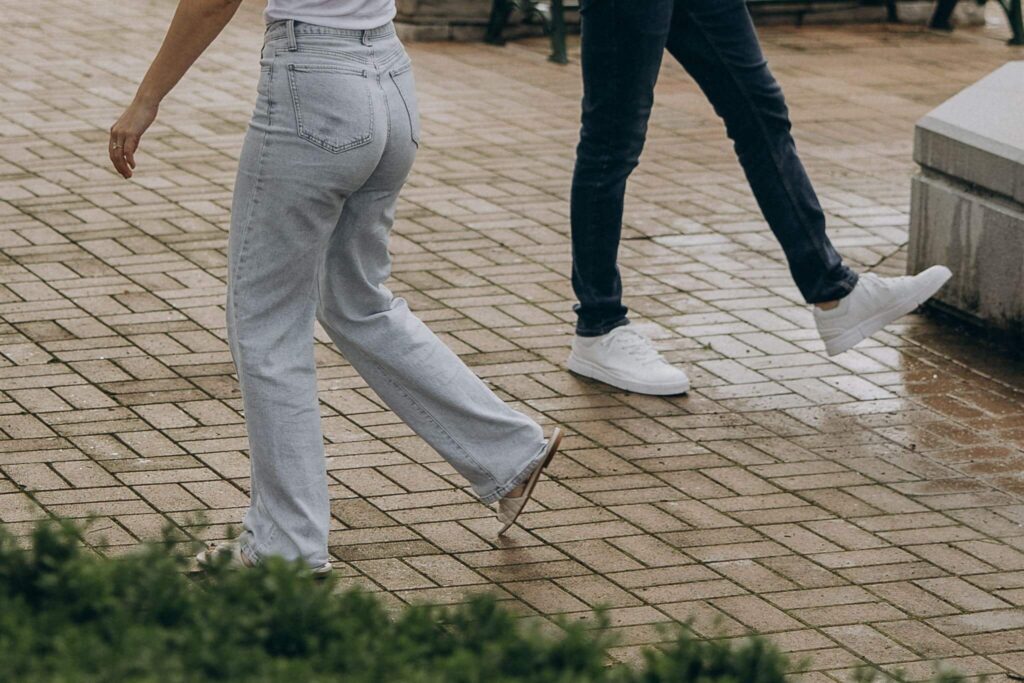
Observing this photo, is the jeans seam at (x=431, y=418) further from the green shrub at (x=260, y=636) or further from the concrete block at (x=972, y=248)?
the concrete block at (x=972, y=248)

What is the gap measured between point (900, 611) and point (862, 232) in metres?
3.56

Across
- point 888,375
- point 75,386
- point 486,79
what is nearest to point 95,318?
point 75,386

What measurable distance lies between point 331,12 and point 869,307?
2536mm

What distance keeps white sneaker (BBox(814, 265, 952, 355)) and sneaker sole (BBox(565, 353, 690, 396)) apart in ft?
1.66

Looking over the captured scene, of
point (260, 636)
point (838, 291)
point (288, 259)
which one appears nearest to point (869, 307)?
point (838, 291)

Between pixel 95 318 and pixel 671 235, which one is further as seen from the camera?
pixel 671 235

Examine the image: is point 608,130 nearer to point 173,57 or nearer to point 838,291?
point 838,291

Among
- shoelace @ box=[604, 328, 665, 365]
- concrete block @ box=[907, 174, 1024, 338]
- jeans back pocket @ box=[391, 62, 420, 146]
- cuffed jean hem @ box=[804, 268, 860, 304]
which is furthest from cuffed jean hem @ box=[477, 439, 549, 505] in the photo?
concrete block @ box=[907, 174, 1024, 338]

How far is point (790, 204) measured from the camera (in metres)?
5.62

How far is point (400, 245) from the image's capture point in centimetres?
698

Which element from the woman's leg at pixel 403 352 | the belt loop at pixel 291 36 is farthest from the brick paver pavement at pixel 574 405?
the belt loop at pixel 291 36

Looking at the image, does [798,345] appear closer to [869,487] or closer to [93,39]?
[869,487]

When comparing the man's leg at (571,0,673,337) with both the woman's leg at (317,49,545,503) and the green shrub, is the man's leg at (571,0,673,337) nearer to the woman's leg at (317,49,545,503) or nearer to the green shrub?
the woman's leg at (317,49,545,503)

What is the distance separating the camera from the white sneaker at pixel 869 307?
5.61 meters
